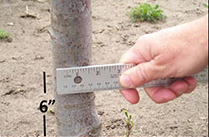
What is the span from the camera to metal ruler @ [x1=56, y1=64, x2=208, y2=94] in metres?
2.08

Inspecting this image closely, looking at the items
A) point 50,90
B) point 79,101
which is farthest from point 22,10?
point 79,101

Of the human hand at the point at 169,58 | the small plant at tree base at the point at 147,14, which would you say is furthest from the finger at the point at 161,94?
the small plant at tree base at the point at 147,14

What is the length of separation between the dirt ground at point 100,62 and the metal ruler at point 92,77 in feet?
3.43

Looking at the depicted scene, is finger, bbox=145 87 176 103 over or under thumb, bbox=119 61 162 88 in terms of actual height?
under

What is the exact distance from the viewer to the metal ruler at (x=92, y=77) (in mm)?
2084

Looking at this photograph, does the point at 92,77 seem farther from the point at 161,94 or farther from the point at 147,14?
the point at 147,14

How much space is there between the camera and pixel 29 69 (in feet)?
12.8

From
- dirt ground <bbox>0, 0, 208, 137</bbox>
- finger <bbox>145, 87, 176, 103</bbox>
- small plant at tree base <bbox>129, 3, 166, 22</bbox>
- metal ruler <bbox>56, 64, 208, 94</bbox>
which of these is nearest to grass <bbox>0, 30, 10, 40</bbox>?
dirt ground <bbox>0, 0, 208, 137</bbox>

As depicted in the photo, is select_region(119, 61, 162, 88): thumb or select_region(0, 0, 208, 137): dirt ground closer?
select_region(119, 61, 162, 88): thumb

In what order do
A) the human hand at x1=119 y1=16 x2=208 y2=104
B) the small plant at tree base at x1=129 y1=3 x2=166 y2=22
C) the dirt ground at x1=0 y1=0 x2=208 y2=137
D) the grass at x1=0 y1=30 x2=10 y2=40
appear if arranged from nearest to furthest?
the human hand at x1=119 y1=16 x2=208 y2=104 → the dirt ground at x1=0 y1=0 x2=208 y2=137 → the grass at x1=0 y1=30 x2=10 y2=40 → the small plant at tree base at x1=129 y1=3 x2=166 y2=22

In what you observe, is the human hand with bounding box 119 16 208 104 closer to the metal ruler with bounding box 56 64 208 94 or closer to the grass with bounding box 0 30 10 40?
the metal ruler with bounding box 56 64 208 94

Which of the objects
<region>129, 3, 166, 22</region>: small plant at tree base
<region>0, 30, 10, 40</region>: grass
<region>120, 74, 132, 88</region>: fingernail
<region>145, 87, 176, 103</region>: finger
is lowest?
<region>145, 87, 176, 103</region>: finger

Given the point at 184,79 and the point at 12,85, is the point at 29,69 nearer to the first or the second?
the point at 12,85

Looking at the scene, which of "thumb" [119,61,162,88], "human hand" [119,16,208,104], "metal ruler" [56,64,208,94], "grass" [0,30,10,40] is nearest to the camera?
"human hand" [119,16,208,104]
